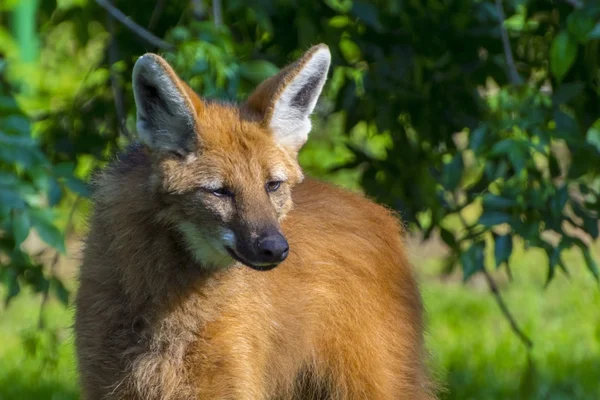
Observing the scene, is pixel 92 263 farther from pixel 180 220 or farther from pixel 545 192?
pixel 545 192

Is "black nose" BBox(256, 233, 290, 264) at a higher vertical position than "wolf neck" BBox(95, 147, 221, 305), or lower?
higher

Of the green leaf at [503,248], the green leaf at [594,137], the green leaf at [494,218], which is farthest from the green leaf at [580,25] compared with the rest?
the green leaf at [503,248]

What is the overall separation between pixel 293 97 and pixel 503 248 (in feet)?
3.81

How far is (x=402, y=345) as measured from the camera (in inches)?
144

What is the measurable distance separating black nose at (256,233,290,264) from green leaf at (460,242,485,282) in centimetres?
123

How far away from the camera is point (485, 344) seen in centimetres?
593

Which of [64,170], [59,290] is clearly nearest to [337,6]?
[64,170]

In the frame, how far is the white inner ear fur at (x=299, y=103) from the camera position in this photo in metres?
3.08

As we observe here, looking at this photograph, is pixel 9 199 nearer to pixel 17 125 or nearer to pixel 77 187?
pixel 17 125

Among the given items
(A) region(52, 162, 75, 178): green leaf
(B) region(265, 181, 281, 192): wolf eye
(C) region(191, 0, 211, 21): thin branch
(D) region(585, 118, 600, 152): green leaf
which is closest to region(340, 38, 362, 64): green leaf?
(C) region(191, 0, 211, 21): thin branch

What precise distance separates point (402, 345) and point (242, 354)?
0.79 metres

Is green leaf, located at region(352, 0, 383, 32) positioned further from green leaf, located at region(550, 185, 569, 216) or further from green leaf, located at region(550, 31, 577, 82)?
green leaf, located at region(550, 185, 569, 216)

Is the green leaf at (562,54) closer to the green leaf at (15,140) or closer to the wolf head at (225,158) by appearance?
the wolf head at (225,158)

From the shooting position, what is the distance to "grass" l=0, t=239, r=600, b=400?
491cm
